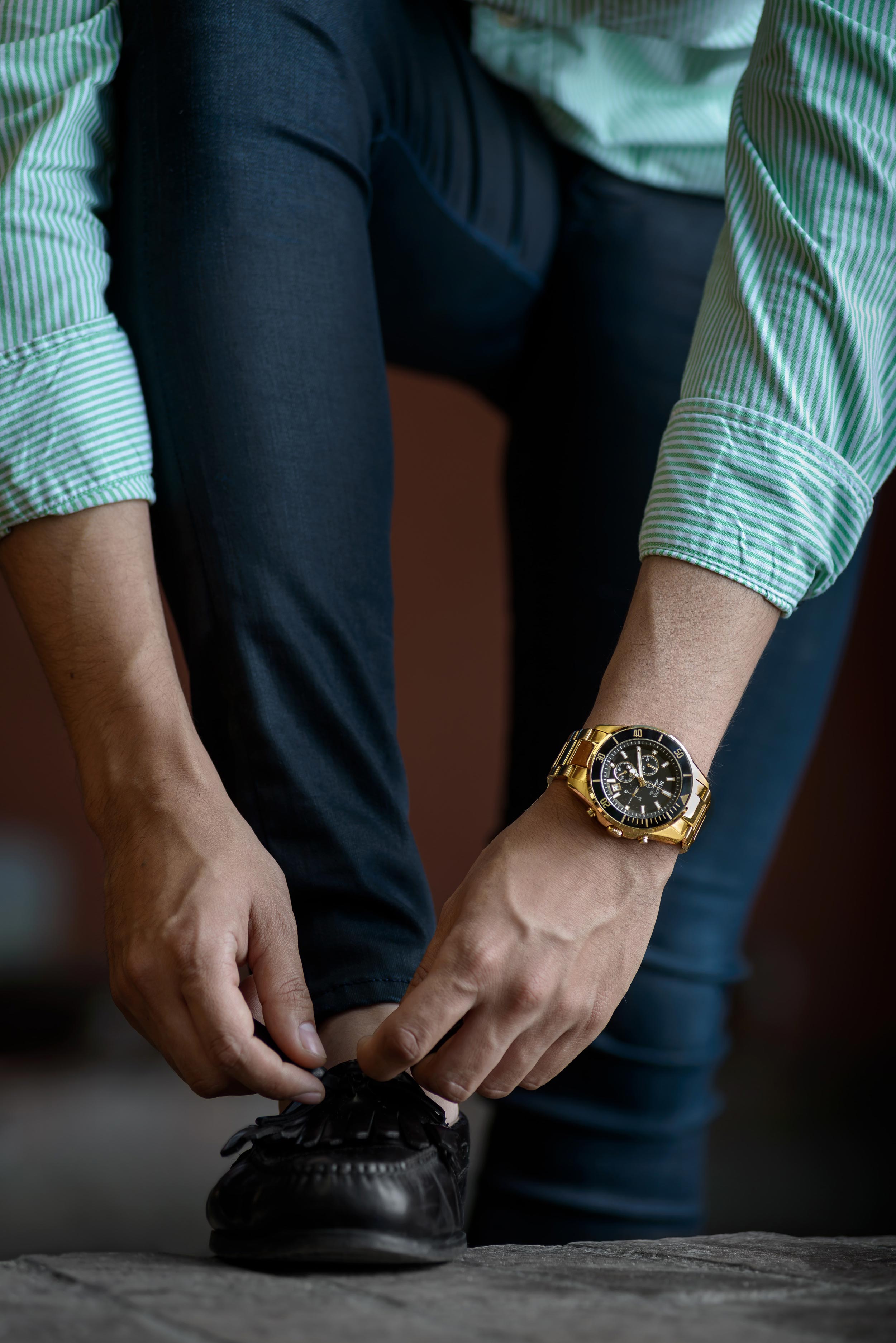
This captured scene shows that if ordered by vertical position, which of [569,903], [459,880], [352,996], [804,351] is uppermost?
[804,351]

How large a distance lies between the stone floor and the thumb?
9 centimetres

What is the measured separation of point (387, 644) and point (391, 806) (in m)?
0.10

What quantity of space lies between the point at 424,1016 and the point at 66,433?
1.14 ft

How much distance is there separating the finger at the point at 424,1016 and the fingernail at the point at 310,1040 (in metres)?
0.04

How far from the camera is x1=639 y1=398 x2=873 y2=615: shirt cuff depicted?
0.56 meters

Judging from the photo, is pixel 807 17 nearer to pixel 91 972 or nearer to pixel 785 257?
pixel 785 257

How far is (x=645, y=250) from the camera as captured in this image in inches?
31.7

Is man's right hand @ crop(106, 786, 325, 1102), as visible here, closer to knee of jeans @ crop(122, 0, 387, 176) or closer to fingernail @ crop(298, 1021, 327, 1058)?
fingernail @ crop(298, 1021, 327, 1058)

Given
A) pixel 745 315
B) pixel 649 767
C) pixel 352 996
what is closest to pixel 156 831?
pixel 352 996

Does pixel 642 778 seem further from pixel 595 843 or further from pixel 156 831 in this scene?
pixel 156 831

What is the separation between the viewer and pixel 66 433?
59 centimetres

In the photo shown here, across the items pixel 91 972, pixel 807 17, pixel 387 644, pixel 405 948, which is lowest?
pixel 91 972

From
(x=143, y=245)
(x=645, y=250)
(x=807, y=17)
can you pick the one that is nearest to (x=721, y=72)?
(x=645, y=250)

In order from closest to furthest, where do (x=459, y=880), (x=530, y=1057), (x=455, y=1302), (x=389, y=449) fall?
(x=455, y=1302)
(x=530, y=1057)
(x=389, y=449)
(x=459, y=880)
